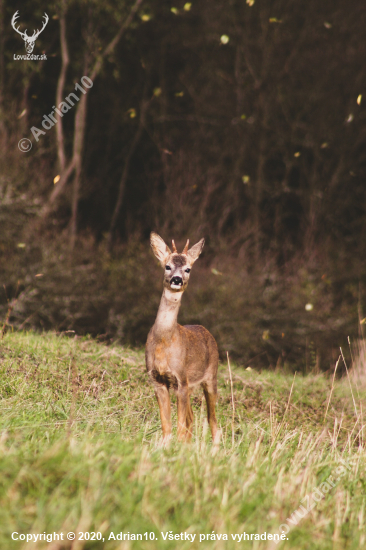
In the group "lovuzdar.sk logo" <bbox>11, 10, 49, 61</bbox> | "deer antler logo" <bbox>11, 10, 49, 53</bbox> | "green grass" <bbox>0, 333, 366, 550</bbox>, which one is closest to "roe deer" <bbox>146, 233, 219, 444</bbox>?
"green grass" <bbox>0, 333, 366, 550</bbox>

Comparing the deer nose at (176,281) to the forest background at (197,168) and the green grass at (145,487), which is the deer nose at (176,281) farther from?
the forest background at (197,168)

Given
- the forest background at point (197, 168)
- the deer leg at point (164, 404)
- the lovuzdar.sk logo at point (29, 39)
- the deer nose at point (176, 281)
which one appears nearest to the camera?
the deer nose at point (176, 281)

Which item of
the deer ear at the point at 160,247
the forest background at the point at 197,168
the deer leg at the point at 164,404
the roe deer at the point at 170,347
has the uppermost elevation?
the forest background at the point at 197,168

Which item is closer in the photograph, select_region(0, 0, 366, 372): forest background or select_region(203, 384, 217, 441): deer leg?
select_region(203, 384, 217, 441): deer leg

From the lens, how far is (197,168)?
47.4 ft

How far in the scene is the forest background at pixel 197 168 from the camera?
12.0 meters

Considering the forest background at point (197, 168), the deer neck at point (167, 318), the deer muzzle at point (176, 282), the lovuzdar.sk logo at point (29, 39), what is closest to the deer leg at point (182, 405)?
the deer neck at point (167, 318)

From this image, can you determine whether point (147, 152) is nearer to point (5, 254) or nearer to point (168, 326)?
point (5, 254)

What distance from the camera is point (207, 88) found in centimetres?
1559

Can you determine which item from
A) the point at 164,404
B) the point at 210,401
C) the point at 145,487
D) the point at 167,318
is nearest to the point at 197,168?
the point at 210,401

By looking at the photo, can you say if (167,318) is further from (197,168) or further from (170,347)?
(197,168)

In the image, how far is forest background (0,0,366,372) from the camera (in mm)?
12016

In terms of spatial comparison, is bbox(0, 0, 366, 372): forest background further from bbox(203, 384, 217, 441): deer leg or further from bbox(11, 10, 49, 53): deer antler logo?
bbox(203, 384, 217, 441): deer leg

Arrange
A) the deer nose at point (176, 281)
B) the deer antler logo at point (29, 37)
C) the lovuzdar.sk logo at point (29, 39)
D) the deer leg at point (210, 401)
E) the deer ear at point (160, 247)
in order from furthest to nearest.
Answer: the deer antler logo at point (29, 37) → the lovuzdar.sk logo at point (29, 39) → the deer leg at point (210, 401) → the deer ear at point (160, 247) → the deer nose at point (176, 281)
